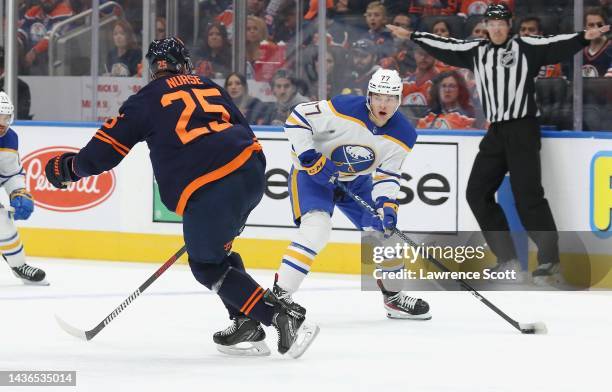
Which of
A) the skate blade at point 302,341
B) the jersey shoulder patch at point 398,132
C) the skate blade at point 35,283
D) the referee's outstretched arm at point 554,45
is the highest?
the referee's outstretched arm at point 554,45

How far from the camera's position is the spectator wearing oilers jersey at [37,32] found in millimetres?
8180

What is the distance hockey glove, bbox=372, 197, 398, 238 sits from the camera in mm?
5266

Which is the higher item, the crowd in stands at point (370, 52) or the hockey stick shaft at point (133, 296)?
the crowd in stands at point (370, 52)

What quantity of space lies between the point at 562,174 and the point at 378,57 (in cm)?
123

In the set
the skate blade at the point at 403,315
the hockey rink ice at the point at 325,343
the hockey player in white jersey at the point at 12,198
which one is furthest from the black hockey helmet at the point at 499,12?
the hockey player in white jersey at the point at 12,198

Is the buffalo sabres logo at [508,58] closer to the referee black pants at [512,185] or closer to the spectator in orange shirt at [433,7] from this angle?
the referee black pants at [512,185]

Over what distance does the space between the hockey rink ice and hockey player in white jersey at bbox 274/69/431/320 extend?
0.49 m

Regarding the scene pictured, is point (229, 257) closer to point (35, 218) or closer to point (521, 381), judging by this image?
point (521, 381)

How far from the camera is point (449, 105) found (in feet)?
23.5

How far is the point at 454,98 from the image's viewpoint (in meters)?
7.17

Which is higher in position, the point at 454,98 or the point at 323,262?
the point at 454,98

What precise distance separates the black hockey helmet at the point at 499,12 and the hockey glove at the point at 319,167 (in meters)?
1.71

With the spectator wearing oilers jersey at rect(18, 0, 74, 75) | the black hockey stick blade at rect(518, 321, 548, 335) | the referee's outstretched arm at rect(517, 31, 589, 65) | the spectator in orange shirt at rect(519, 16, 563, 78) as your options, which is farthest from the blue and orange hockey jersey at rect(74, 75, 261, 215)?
the spectator wearing oilers jersey at rect(18, 0, 74, 75)

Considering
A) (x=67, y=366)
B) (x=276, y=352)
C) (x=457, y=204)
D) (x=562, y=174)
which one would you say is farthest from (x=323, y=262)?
(x=67, y=366)
